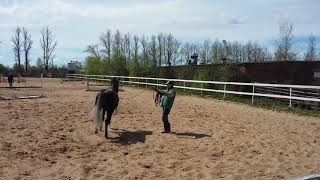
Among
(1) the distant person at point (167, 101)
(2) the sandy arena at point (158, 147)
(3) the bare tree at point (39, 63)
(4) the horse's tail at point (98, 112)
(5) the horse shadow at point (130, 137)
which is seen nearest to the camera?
(2) the sandy arena at point (158, 147)

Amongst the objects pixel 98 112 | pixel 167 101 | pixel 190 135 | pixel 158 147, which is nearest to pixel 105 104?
pixel 98 112

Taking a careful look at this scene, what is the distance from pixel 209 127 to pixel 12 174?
6.66 m

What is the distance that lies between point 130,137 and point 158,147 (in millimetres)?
1478

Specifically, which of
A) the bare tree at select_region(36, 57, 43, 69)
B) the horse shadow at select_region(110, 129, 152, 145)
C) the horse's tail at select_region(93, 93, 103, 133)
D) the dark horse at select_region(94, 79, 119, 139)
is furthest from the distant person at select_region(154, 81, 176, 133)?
the bare tree at select_region(36, 57, 43, 69)

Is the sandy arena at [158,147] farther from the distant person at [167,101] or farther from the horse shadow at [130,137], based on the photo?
the distant person at [167,101]

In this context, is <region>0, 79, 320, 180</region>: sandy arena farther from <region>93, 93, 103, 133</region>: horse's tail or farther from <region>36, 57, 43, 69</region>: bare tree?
<region>36, 57, 43, 69</region>: bare tree

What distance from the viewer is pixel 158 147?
1074 centimetres

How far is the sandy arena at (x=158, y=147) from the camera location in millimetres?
8547

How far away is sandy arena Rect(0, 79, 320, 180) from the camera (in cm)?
855

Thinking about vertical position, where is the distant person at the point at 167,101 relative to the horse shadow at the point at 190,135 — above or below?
above

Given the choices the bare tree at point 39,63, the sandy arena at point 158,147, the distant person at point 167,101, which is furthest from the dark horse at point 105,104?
the bare tree at point 39,63

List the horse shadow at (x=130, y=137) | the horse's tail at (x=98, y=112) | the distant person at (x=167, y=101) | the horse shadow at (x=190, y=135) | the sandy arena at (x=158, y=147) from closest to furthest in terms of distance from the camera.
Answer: the sandy arena at (x=158, y=147)
the horse shadow at (x=130, y=137)
the horse shadow at (x=190, y=135)
the horse's tail at (x=98, y=112)
the distant person at (x=167, y=101)

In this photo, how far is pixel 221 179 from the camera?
7.99m

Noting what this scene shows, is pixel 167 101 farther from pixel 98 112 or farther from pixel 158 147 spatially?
pixel 158 147
